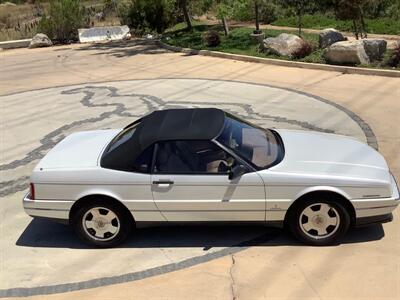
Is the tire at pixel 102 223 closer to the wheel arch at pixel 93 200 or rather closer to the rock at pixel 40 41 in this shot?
the wheel arch at pixel 93 200

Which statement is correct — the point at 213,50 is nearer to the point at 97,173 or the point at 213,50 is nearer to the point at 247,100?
the point at 247,100

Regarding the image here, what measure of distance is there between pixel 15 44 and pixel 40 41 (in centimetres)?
152

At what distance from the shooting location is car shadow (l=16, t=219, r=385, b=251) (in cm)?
600

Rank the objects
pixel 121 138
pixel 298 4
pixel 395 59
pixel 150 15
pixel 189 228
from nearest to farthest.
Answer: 1. pixel 189 228
2. pixel 121 138
3. pixel 395 59
4. pixel 298 4
5. pixel 150 15

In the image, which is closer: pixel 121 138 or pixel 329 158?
pixel 329 158

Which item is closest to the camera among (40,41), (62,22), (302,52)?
(302,52)

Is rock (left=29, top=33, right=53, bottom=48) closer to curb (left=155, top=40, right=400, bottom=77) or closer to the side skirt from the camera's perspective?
curb (left=155, top=40, right=400, bottom=77)

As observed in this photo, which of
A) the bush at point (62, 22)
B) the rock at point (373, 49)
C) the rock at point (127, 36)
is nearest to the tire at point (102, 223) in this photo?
the rock at point (373, 49)

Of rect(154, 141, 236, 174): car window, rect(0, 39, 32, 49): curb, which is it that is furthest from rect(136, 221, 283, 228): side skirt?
rect(0, 39, 32, 49): curb

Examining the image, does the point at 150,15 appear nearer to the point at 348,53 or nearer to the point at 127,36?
the point at 127,36

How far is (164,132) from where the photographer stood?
604 centimetres

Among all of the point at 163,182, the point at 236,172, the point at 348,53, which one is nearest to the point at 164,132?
the point at 163,182

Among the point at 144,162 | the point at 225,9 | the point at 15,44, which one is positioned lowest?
the point at 144,162

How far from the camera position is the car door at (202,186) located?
5.69 m
